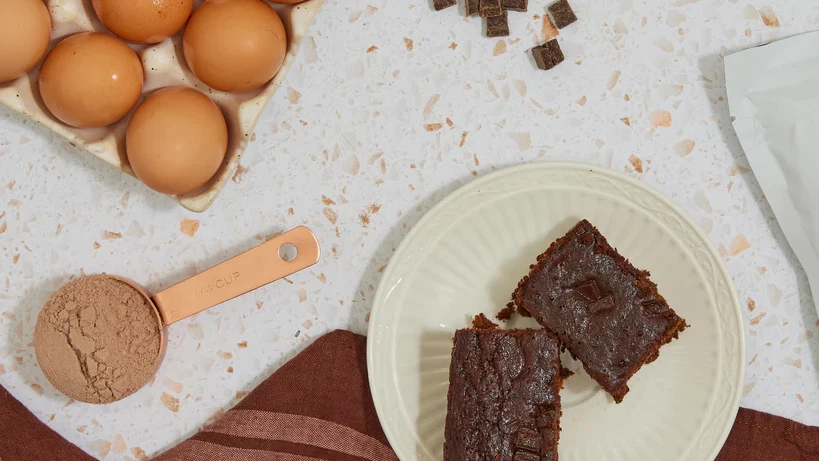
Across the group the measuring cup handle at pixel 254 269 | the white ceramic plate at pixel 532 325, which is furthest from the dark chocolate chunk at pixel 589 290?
the measuring cup handle at pixel 254 269

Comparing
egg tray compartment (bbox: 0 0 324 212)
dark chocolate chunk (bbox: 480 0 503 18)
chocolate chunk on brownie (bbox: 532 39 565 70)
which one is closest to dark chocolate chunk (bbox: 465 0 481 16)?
dark chocolate chunk (bbox: 480 0 503 18)

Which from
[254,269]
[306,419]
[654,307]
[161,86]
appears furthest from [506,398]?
[161,86]

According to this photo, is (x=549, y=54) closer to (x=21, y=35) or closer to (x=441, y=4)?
(x=441, y=4)

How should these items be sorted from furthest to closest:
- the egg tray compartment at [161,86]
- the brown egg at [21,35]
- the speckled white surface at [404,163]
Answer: the speckled white surface at [404,163] → the egg tray compartment at [161,86] → the brown egg at [21,35]

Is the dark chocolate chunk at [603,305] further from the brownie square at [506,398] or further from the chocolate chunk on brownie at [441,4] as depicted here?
the chocolate chunk on brownie at [441,4]

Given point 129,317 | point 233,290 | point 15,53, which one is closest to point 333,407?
point 233,290

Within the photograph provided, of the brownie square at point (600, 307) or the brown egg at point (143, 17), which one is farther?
the brownie square at point (600, 307)

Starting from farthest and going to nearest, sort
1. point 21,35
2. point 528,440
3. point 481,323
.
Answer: point 481,323 < point 528,440 < point 21,35

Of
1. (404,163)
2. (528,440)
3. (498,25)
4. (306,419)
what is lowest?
(306,419)
